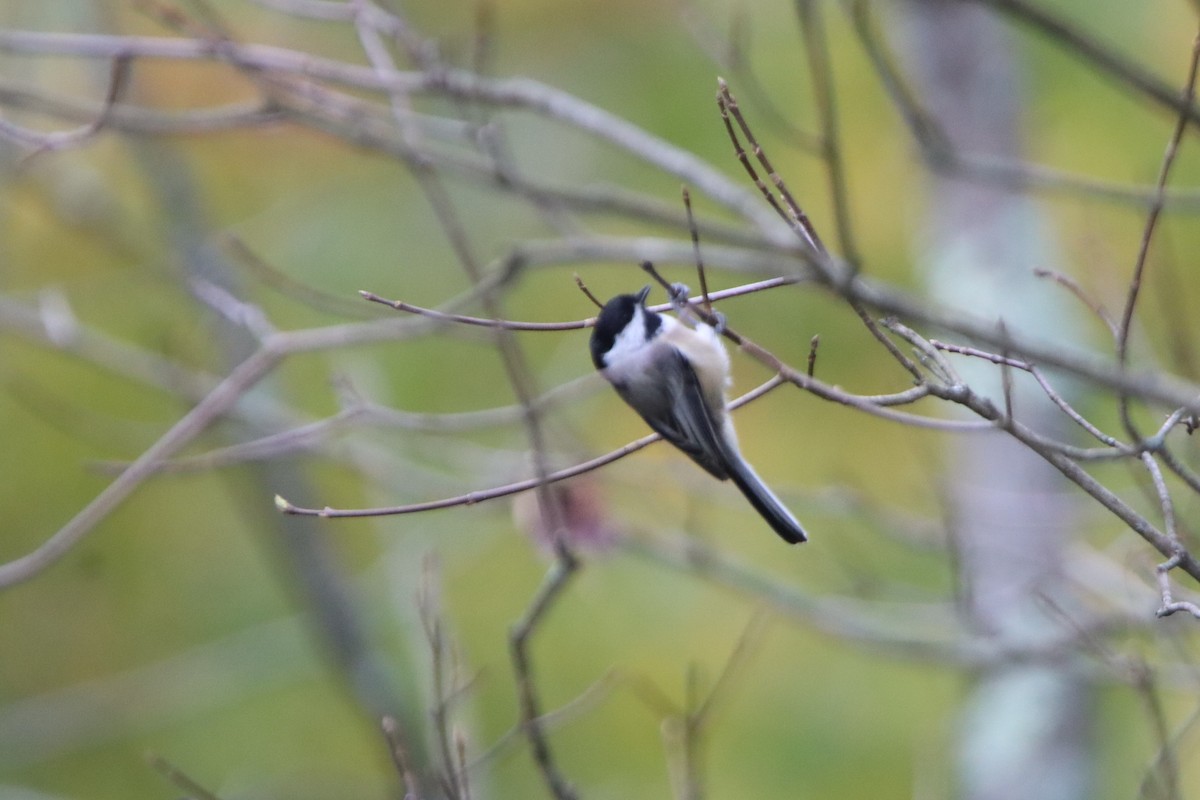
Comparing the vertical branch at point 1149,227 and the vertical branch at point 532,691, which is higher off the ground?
the vertical branch at point 1149,227

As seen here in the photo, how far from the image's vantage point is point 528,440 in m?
2.40

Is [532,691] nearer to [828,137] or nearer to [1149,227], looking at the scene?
[828,137]

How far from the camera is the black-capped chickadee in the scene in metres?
1.70

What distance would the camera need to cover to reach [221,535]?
4.42 m

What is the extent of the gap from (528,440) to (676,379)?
2.27 ft

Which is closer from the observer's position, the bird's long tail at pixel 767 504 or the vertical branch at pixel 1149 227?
the vertical branch at pixel 1149 227

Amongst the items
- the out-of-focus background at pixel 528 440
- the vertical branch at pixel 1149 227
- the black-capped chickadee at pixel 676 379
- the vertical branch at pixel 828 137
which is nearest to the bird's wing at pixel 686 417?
the black-capped chickadee at pixel 676 379

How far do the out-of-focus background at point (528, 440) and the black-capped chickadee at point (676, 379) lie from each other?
9.0 inches

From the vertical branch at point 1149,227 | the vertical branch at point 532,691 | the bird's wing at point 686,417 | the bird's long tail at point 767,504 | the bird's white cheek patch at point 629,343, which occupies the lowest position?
the vertical branch at point 532,691

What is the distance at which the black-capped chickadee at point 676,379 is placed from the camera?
1697 mm

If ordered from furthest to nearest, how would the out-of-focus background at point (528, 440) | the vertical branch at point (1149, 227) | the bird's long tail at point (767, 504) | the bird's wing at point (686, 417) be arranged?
the out-of-focus background at point (528, 440), the bird's wing at point (686, 417), the bird's long tail at point (767, 504), the vertical branch at point (1149, 227)

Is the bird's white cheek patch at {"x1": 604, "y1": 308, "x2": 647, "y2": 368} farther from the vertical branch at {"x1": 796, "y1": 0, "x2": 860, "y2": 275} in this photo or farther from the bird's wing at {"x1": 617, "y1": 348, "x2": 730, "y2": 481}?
the vertical branch at {"x1": 796, "y1": 0, "x2": 860, "y2": 275}

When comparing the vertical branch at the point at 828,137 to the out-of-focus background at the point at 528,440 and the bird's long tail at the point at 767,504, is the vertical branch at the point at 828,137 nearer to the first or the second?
the bird's long tail at the point at 767,504

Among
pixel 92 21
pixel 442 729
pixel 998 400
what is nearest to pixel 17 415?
pixel 92 21
